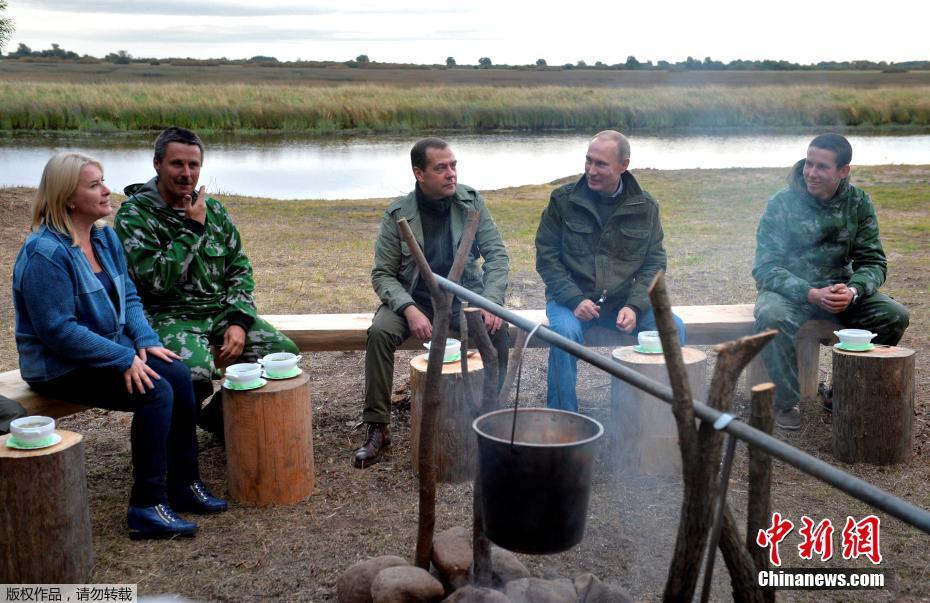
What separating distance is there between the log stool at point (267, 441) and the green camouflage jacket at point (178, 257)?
555 mm

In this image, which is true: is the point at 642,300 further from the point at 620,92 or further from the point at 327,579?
the point at 620,92

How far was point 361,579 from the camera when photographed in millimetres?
2805

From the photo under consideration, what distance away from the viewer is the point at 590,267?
4488 mm

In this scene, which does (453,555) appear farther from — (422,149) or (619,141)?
(619,141)

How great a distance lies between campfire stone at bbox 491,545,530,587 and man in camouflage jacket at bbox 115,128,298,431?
165 centimetres

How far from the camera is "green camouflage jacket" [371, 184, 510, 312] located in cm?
427

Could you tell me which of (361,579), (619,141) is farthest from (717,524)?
(619,141)

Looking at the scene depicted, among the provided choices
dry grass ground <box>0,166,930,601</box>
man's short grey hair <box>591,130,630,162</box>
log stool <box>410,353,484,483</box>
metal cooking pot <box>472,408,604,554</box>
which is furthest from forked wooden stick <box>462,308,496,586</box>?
man's short grey hair <box>591,130,630,162</box>

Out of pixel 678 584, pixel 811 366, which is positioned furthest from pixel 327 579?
pixel 811 366

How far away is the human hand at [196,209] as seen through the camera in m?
3.97

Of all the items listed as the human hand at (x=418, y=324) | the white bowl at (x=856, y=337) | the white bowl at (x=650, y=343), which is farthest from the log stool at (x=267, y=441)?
the white bowl at (x=856, y=337)

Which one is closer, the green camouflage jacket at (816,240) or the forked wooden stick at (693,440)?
the forked wooden stick at (693,440)

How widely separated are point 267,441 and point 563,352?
4.73 ft

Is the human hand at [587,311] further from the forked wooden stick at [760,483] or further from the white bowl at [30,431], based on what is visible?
the white bowl at [30,431]
